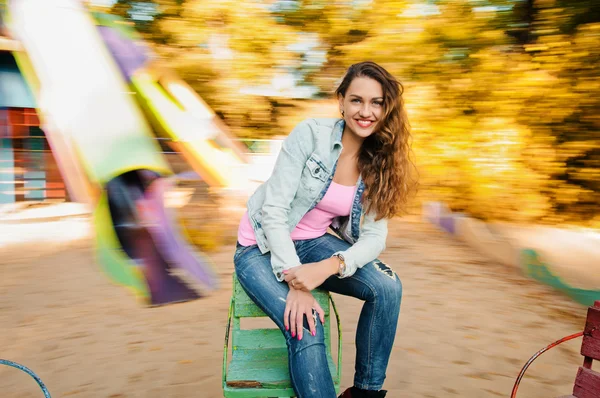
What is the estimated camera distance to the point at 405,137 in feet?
6.30

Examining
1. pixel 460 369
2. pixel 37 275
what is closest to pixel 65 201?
pixel 37 275

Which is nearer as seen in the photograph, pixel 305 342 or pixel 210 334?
pixel 305 342

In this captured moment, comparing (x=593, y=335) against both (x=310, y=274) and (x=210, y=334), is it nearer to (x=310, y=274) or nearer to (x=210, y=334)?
(x=310, y=274)

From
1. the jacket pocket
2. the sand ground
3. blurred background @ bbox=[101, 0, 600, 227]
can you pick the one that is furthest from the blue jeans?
blurred background @ bbox=[101, 0, 600, 227]

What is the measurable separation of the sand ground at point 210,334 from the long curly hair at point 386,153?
1.23m

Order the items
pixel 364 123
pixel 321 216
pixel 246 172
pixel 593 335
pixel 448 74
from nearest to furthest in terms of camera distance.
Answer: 1. pixel 593 335
2. pixel 364 123
3. pixel 321 216
4. pixel 246 172
5. pixel 448 74

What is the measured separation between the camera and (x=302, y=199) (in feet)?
5.97

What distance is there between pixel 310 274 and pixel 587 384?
3.03ft

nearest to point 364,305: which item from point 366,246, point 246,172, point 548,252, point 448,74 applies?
point 366,246

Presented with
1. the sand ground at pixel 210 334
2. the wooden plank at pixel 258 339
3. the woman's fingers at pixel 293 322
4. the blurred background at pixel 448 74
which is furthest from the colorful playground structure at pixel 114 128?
the woman's fingers at pixel 293 322

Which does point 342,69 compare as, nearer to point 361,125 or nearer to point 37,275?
point 37,275

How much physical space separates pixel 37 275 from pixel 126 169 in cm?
131

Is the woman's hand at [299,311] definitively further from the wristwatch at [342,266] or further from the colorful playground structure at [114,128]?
the colorful playground structure at [114,128]

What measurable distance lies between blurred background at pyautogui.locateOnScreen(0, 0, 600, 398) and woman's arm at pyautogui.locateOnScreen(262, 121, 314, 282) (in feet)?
4.21
